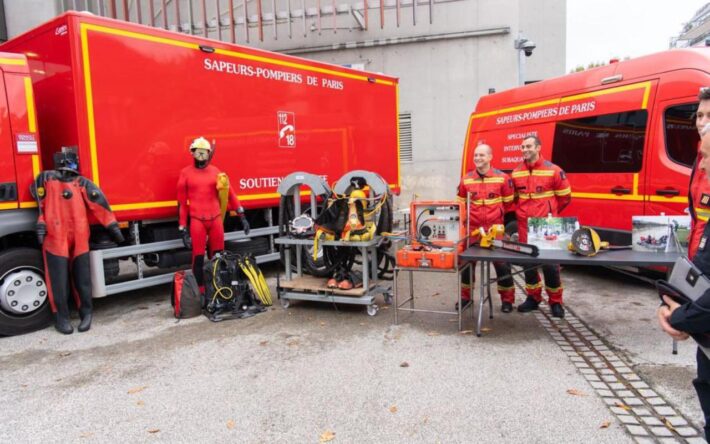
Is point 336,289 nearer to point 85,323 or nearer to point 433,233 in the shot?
point 433,233

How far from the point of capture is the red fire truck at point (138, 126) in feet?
16.6

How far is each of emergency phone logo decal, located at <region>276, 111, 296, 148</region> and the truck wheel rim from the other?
326 cm

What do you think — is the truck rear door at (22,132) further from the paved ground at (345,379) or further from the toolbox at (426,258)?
the toolbox at (426,258)

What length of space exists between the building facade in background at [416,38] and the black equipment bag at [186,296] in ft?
26.5

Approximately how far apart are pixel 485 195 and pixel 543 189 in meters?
0.58

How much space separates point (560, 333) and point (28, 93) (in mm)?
5552

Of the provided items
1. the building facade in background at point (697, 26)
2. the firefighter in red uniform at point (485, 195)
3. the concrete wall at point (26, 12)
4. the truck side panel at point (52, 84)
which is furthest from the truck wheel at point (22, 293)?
the building facade in background at point (697, 26)

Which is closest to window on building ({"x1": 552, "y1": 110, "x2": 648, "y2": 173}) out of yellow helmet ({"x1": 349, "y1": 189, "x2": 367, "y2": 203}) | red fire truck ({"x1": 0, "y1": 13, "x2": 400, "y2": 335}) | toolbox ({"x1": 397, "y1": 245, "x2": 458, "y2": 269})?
toolbox ({"x1": 397, "y1": 245, "x2": 458, "y2": 269})

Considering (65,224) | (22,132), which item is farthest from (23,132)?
(65,224)

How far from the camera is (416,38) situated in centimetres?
1252

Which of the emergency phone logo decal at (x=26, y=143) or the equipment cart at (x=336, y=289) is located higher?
the emergency phone logo decal at (x=26, y=143)

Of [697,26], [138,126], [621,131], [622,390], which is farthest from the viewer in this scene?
[697,26]

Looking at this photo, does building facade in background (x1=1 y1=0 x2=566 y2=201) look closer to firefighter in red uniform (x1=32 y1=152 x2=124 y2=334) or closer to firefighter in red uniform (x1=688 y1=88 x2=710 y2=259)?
firefighter in red uniform (x1=32 y1=152 x2=124 y2=334)

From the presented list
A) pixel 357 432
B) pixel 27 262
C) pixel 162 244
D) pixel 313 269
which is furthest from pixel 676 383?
pixel 27 262
